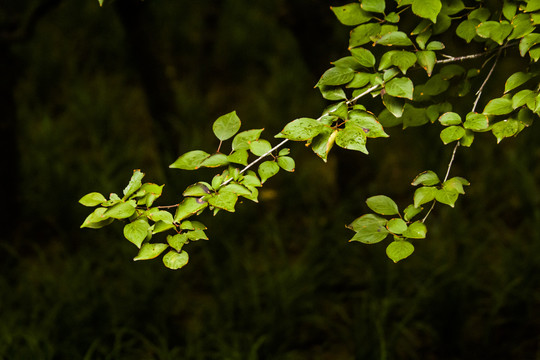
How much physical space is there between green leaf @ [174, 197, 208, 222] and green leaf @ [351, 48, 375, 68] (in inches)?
13.2

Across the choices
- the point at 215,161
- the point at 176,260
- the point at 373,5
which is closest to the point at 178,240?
the point at 176,260

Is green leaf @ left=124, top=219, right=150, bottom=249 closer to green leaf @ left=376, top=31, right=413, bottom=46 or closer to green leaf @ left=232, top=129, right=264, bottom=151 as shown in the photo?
green leaf @ left=232, top=129, right=264, bottom=151

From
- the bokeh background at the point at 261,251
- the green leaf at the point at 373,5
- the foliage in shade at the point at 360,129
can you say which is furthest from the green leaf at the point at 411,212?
the bokeh background at the point at 261,251

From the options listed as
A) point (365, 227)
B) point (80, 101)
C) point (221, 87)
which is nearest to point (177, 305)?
point (365, 227)

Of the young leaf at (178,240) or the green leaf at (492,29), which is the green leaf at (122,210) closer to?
the young leaf at (178,240)

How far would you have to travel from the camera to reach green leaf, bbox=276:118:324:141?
724 millimetres

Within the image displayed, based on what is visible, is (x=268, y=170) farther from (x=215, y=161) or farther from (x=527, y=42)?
(x=527, y=42)

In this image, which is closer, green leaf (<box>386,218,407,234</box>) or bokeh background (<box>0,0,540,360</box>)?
green leaf (<box>386,218,407,234</box>)

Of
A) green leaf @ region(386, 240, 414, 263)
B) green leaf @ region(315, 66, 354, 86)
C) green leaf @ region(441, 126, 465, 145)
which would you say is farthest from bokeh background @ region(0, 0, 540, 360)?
green leaf @ region(315, 66, 354, 86)

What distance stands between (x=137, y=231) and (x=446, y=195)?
489 millimetres

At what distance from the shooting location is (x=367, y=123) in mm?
754

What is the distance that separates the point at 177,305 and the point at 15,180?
0.93 m

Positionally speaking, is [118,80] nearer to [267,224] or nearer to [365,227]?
[267,224]

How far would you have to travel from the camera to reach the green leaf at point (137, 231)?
2.45 feet
